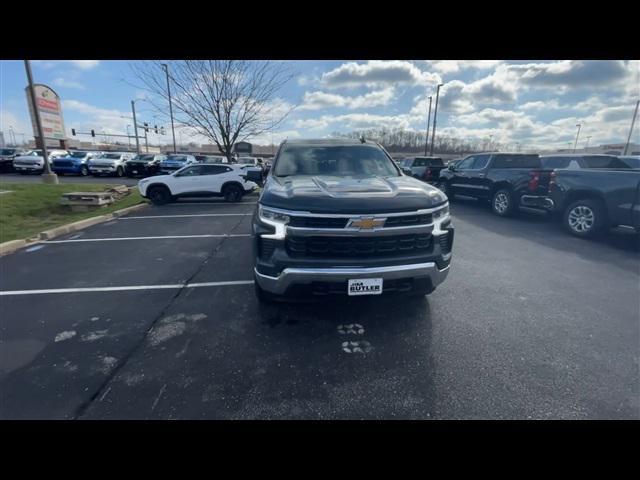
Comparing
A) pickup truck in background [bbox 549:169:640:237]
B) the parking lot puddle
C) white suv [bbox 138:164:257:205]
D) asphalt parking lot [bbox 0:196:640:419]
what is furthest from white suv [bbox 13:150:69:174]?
pickup truck in background [bbox 549:169:640:237]

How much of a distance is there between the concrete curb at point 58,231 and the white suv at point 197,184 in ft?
5.14

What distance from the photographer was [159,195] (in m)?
11.6

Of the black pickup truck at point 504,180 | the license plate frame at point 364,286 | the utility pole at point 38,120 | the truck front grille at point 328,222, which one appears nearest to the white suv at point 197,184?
the black pickup truck at point 504,180

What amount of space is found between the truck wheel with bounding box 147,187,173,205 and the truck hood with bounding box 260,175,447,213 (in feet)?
33.0

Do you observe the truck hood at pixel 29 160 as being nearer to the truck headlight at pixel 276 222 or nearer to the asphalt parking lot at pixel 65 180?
the asphalt parking lot at pixel 65 180

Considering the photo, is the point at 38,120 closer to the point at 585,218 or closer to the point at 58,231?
the point at 58,231

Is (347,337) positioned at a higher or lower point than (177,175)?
lower

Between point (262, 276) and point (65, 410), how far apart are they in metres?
1.73

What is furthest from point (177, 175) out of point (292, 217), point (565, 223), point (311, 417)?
point (565, 223)

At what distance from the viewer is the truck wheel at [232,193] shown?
12.4 meters

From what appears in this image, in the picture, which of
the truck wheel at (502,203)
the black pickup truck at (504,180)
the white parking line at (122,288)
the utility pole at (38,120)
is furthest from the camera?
the utility pole at (38,120)

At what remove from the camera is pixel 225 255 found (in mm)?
5680
